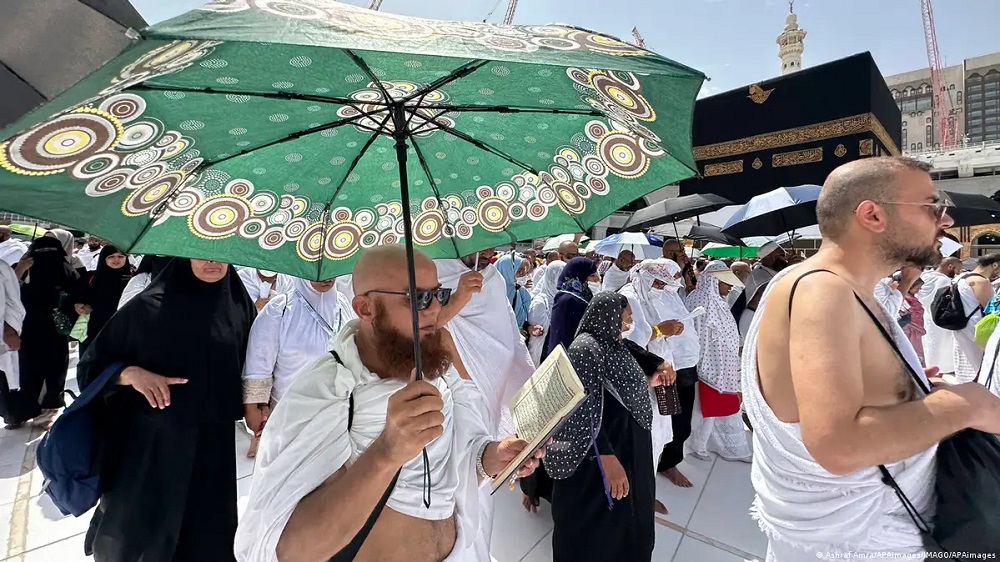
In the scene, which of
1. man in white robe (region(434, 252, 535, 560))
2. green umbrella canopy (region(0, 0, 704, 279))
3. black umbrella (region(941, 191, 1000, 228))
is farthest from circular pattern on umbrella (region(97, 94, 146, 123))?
black umbrella (region(941, 191, 1000, 228))

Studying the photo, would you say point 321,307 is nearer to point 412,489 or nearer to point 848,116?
point 412,489

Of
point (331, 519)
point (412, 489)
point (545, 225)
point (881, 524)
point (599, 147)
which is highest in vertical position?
point (599, 147)

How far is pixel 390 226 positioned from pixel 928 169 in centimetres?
169

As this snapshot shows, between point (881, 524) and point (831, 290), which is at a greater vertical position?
point (831, 290)

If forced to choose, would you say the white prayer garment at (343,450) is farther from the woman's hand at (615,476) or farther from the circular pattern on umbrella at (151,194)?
the woman's hand at (615,476)

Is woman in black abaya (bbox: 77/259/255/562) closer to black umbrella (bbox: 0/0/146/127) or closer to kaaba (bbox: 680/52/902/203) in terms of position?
black umbrella (bbox: 0/0/146/127)

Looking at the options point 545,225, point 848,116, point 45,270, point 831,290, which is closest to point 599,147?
point 545,225

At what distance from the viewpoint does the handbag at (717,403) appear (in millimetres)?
3945

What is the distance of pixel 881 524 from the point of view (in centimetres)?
120

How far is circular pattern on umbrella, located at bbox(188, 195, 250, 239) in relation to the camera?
1313 mm

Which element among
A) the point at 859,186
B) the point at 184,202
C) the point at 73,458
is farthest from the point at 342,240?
Result: the point at 859,186

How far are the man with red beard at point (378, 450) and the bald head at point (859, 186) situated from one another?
3.60 ft

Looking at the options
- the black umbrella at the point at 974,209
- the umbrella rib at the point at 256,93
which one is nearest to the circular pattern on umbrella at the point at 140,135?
the umbrella rib at the point at 256,93

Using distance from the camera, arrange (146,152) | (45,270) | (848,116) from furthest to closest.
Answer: (848,116) < (45,270) < (146,152)
